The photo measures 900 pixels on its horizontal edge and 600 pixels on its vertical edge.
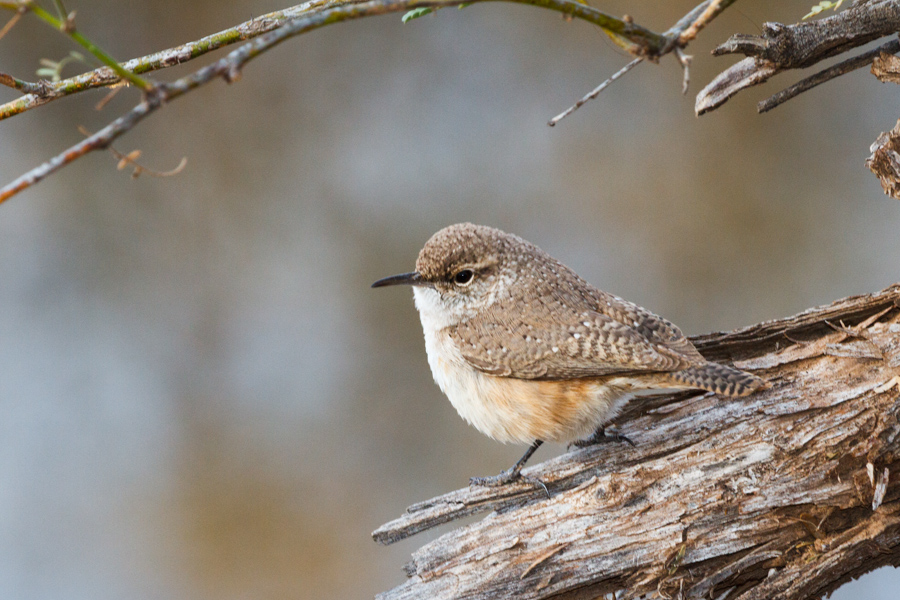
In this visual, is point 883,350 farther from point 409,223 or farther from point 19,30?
point 19,30

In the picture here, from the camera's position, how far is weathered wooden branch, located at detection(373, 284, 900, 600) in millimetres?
2598

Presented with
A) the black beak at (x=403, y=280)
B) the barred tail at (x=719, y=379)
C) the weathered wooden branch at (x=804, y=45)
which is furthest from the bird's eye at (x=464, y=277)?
the weathered wooden branch at (x=804, y=45)

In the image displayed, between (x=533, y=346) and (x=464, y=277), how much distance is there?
1.59 ft

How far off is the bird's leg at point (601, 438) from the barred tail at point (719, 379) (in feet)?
1.59

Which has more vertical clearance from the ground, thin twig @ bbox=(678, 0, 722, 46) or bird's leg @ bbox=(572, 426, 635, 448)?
thin twig @ bbox=(678, 0, 722, 46)

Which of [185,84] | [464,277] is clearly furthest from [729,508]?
[185,84]

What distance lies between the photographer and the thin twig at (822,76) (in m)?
2.63

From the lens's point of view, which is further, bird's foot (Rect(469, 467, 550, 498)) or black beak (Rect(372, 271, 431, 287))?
black beak (Rect(372, 271, 431, 287))

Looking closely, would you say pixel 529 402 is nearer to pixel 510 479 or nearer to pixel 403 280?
pixel 510 479

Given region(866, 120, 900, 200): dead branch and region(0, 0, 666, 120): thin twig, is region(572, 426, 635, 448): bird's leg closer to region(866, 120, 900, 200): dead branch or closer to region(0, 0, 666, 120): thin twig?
region(866, 120, 900, 200): dead branch

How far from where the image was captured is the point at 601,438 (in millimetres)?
3139

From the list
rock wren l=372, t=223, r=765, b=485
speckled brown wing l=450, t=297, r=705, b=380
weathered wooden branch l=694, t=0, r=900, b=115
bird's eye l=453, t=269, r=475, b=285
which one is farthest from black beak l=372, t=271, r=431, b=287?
weathered wooden branch l=694, t=0, r=900, b=115

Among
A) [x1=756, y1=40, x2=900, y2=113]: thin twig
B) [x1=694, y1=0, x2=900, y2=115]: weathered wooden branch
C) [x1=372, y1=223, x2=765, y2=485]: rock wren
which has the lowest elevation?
[x1=372, y1=223, x2=765, y2=485]: rock wren

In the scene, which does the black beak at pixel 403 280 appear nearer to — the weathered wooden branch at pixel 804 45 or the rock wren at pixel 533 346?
the rock wren at pixel 533 346
